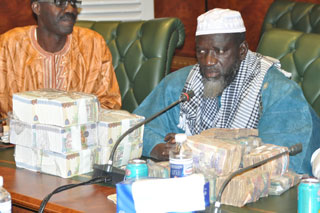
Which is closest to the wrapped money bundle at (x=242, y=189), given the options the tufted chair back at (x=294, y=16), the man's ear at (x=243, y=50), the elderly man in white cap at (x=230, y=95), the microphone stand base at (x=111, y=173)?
the microphone stand base at (x=111, y=173)

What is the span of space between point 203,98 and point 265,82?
0.33 m

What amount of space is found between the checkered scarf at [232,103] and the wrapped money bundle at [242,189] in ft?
2.51

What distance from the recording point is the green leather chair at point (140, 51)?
3490 millimetres

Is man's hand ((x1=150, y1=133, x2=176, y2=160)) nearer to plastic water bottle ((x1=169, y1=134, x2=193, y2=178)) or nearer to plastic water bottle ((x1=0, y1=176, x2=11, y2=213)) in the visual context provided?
plastic water bottle ((x1=169, y1=134, x2=193, y2=178))

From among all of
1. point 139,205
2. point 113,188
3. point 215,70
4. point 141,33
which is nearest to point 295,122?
point 215,70

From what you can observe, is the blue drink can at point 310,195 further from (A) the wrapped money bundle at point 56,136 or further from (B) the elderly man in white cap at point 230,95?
(A) the wrapped money bundle at point 56,136

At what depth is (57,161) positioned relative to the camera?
2266 mm

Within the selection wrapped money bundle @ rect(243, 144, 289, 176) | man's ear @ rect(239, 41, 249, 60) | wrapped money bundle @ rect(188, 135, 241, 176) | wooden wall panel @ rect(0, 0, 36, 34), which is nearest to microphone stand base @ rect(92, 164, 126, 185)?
wrapped money bundle @ rect(188, 135, 241, 176)

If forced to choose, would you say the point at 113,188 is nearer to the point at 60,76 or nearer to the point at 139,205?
the point at 139,205

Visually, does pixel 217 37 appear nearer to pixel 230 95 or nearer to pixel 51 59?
pixel 230 95

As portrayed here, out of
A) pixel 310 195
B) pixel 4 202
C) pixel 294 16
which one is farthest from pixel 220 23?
pixel 294 16

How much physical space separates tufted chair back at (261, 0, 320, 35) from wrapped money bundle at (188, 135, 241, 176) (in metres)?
2.47

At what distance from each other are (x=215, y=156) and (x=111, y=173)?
0.47m

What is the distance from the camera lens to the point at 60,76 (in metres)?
3.42
